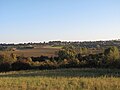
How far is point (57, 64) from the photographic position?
3327 inches

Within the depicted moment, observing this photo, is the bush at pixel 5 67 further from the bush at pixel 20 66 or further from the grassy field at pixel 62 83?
the grassy field at pixel 62 83

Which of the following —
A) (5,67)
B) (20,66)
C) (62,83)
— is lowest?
(5,67)

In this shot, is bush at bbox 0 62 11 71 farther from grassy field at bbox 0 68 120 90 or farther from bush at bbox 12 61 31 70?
grassy field at bbox 0 68 120 90

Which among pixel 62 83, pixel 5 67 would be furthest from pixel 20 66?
pixel 62 83

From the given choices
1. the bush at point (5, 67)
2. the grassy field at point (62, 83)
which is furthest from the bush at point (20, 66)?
the grassy field at point (62, 83)

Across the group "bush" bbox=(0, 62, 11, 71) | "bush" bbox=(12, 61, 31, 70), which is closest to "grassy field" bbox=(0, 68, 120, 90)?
"bush" bbox=(12, 61, 31, 70)

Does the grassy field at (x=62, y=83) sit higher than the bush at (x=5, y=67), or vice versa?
the grassy field at (x=62, y=83)

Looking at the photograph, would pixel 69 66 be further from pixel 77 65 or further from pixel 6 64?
pixel 6 64

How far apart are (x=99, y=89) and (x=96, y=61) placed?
63745mm

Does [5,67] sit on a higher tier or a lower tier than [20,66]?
lower

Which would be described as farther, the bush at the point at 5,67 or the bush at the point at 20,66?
the bush at the point at 5,67

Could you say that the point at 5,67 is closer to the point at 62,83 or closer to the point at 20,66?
the point at 20,66

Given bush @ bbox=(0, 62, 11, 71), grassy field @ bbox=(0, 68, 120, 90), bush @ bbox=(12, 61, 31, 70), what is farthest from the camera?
bush @ bbox=(0, 62, 11, 71)

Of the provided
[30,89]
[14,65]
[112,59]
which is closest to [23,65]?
[14,65]
